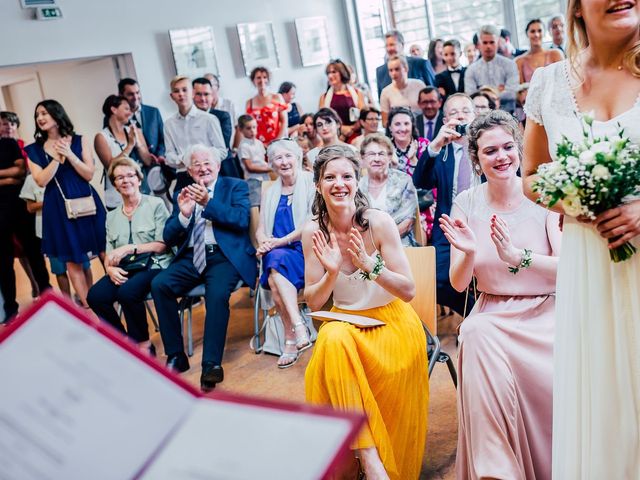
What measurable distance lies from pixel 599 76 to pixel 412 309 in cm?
135

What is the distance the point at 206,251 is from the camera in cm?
451

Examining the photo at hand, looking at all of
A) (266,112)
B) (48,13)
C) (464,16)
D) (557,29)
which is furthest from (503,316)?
(464,16)

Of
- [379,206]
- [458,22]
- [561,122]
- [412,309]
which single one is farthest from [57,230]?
→ [458,22]

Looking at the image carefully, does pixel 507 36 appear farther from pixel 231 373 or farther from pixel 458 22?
pixel 231 373

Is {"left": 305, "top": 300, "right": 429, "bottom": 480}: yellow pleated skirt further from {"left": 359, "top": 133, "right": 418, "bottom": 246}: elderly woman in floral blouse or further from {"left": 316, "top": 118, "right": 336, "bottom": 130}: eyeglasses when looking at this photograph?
{"left": 316, "top": 118, "right": 336, "bottom": 130}: eyeglasses

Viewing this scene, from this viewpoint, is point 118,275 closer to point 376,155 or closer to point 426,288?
point 376,155

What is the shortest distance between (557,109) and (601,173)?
0.30 metres

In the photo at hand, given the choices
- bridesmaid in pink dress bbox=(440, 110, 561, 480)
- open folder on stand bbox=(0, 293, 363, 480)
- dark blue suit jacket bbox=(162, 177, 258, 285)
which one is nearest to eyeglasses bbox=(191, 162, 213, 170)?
dark blue suit jacket bbox=(162, 177, 258, 285)

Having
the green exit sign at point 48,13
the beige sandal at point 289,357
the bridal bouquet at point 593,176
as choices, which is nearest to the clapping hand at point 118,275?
the beige sandal at point 289,357

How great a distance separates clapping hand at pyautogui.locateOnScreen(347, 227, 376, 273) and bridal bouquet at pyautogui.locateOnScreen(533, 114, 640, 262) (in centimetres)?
102

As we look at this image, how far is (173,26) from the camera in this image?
835cm

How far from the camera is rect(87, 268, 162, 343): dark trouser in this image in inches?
177

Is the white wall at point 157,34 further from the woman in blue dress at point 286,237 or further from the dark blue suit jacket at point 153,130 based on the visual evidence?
the woman in blue dress at point 286,237

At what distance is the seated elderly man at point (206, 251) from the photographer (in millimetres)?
4359
